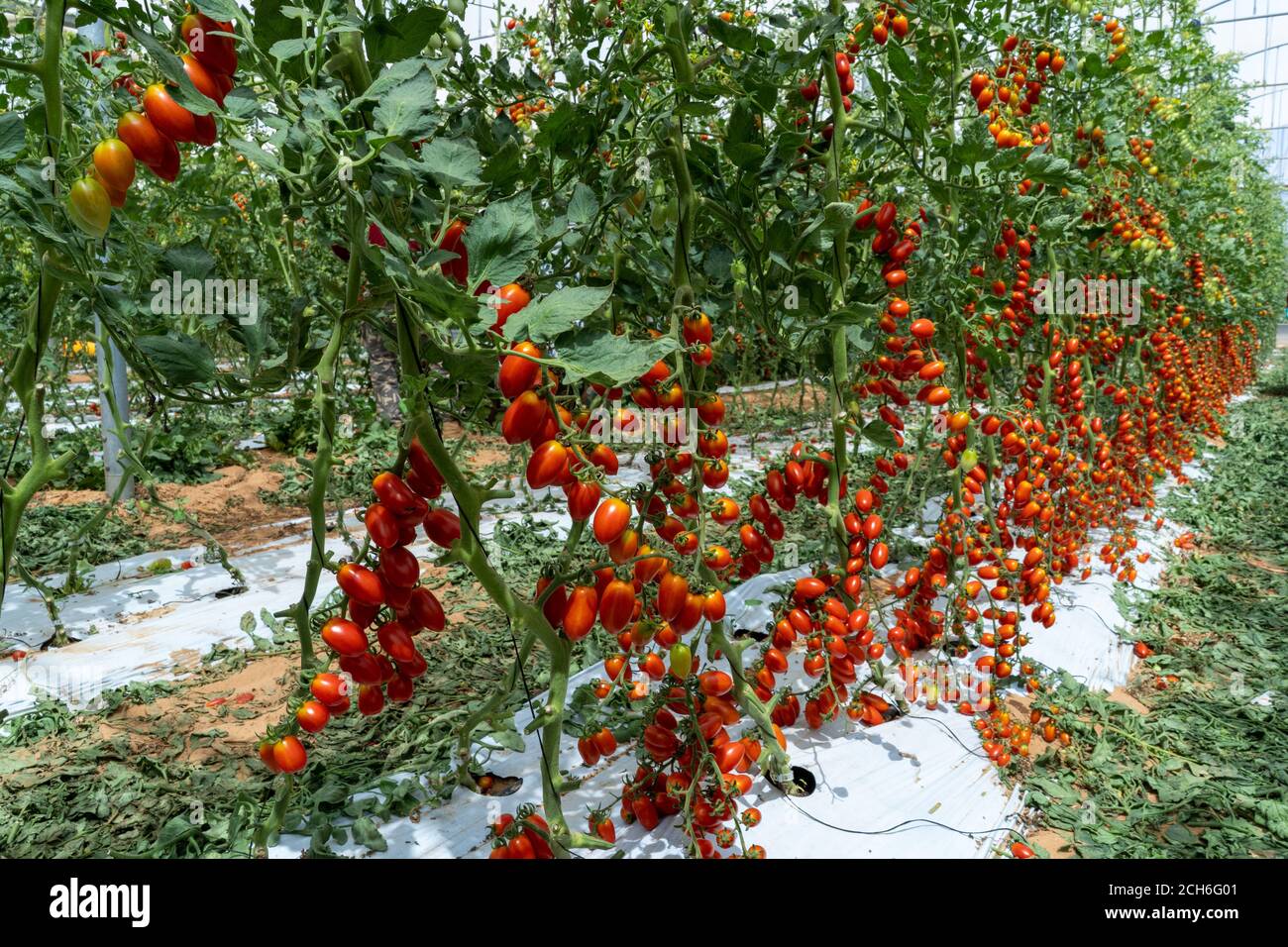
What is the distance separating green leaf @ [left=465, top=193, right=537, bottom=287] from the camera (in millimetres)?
708

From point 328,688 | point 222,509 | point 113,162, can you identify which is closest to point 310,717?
point 328,688

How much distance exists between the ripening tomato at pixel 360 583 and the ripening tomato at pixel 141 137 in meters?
0.43

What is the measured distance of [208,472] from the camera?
4328 millimetres

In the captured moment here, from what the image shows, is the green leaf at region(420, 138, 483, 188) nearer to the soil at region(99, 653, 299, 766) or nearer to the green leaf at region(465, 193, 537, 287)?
the green leaf at region(465, 193, 537, 287)

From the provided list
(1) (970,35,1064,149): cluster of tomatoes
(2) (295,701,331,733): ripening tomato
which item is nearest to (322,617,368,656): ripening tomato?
(2) (295,701,331,733): ripening tomato

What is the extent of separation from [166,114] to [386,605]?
527 mm

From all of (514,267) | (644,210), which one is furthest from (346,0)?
(644,210)

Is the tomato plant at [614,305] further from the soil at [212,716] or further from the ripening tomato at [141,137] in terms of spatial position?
the soil at [212,716]

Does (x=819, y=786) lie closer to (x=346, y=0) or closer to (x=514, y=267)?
(x=514, y=267)

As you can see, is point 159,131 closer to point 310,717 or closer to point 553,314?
point 553,314

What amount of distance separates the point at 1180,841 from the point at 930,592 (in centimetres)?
66

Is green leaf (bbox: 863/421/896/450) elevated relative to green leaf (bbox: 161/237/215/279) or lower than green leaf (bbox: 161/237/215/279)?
lower

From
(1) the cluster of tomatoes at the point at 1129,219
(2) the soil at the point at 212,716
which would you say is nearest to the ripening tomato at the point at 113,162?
(2) the soil at the point at 212,716

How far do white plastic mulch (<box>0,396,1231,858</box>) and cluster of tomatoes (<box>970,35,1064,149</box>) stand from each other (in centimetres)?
117
